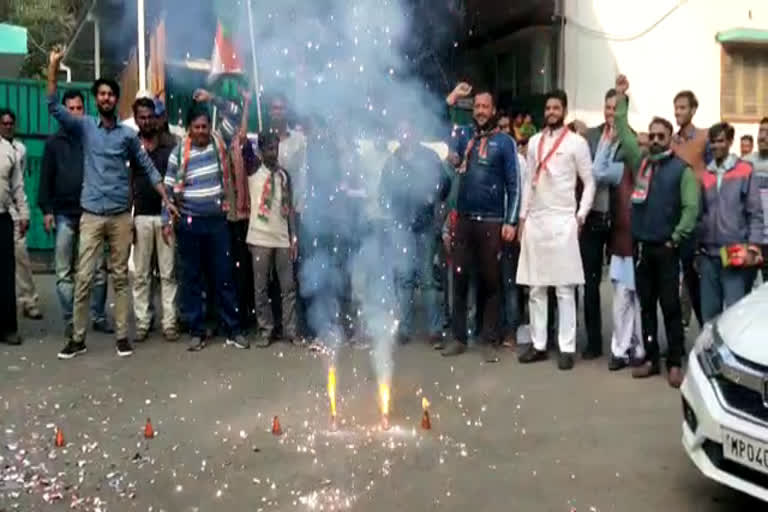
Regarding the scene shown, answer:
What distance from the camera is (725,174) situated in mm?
6969

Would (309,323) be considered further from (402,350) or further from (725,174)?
(725,174)

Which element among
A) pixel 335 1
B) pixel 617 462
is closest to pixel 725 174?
pixel 617 462

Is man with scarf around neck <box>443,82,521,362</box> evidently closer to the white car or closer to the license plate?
the white car

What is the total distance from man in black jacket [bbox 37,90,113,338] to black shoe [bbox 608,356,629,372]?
442 cm

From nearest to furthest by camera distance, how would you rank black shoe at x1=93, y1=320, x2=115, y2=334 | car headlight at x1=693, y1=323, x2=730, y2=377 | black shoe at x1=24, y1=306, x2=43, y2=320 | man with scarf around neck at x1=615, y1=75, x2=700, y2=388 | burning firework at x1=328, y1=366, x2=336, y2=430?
1. car headlight at x1=693, y1=323, x2=730, y2=377
2. burning firework at x1=328, y1=366, x2=336, y2=430
3. man with scarf around neck at x1=615, y1=75, x2=700, y2=388
4. black shoe at x1=93, y1=320, x2=115, y2=334
5. black shoe at x1=24, y1=306, x2=43, y2=320

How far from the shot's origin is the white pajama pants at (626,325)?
7.27 meters

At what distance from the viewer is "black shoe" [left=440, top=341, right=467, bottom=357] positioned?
7.75 meters

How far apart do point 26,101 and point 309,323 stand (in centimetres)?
713

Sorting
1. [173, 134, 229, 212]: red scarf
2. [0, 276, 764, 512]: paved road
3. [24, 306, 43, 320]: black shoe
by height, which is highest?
[173, 134, 229, 212]: red scarf

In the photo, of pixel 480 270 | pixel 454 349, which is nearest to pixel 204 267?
pixel 454 349

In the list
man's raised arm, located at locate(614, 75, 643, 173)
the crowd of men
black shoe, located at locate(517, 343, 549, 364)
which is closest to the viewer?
the crowd of men

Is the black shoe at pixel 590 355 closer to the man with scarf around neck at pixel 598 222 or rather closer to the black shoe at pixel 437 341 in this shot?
the man with scarf around neck at pixel 598 222

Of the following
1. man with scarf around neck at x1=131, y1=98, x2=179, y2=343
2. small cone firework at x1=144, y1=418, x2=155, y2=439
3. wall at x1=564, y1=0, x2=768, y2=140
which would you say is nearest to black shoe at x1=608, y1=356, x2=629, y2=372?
small cone firework at x1=144, y1=418, x2=155, y2=439

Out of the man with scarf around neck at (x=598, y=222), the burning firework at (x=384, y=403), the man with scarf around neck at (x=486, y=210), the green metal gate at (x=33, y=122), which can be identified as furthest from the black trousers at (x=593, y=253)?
the green metal gate at (x=33, y=122)
